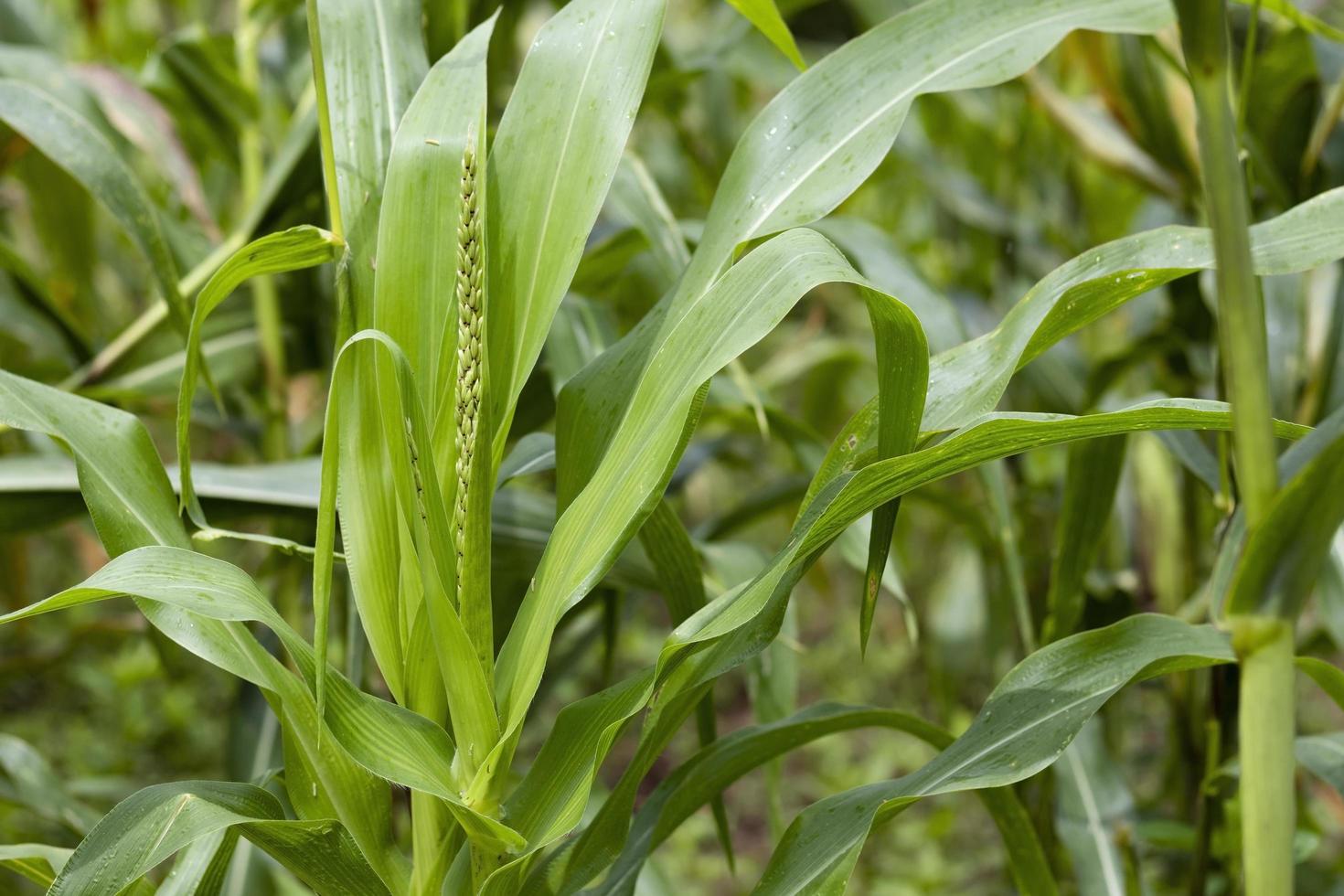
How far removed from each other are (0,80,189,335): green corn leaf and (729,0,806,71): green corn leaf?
13.1 inches

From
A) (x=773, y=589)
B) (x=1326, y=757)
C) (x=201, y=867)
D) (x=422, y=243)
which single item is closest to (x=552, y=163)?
(x=422, y=243)

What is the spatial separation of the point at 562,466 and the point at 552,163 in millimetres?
116

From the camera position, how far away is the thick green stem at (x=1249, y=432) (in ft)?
0.92

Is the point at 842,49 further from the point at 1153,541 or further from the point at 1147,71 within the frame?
the point at 1153,541

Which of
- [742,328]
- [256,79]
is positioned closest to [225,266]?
[742,328]

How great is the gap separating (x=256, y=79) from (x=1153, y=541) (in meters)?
0.82

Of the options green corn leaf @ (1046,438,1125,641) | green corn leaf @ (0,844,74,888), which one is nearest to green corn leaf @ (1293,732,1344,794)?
green corn leaf @ (1046,438,1125,641)

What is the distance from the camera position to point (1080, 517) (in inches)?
24.0

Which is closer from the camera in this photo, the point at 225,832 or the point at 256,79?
the point at 225,832

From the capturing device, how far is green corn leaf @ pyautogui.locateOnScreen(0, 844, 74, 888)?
17.1 inches

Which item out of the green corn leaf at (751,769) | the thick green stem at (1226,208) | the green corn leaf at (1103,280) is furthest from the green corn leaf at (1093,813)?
the thick green stem at (1226,208)

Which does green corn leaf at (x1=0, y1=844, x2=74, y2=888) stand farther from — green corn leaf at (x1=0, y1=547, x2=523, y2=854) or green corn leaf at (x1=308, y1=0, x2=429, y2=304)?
green corn leaf at (x1=308, y1=0, x2=429, y2=304)

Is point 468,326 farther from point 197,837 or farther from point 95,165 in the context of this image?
point 95,165

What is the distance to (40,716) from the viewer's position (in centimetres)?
167
